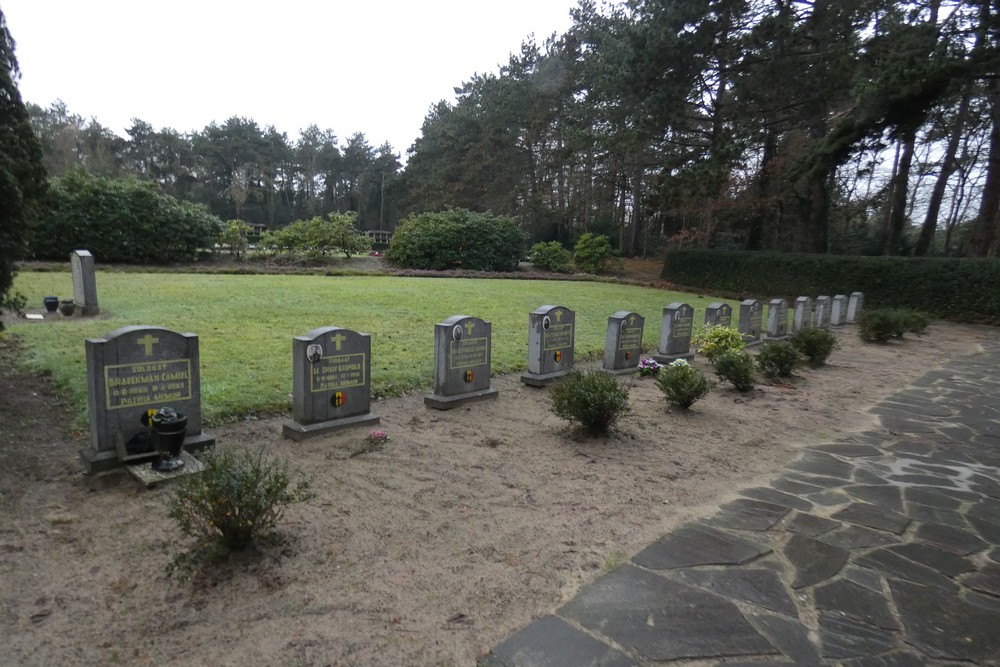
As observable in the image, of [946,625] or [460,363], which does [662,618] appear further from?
[460,363]

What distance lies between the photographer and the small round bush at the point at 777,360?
8.25 m

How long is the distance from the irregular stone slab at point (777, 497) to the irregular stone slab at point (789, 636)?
60.6 inches

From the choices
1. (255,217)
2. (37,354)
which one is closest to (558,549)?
(37,354)

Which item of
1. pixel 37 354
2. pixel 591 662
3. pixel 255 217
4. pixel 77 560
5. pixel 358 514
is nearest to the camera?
pixel 591 662

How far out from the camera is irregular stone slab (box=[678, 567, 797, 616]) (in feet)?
9.17

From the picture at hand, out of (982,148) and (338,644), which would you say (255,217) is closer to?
(982,148)

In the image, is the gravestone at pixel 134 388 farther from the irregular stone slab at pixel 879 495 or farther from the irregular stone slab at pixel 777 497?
the irregular stone slab at pixel 879 495

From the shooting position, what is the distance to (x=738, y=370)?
744cm

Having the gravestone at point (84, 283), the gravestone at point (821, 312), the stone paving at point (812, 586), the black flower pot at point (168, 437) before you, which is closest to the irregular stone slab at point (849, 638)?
the stone paving at point (812, 586)

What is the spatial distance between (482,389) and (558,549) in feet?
12.0

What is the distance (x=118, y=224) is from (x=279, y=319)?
14.5 meters

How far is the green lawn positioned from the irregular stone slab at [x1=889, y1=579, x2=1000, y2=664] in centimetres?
528

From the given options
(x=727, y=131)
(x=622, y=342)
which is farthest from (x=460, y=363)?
(x=727, y=131)

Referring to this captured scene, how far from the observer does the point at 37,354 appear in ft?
25.1
